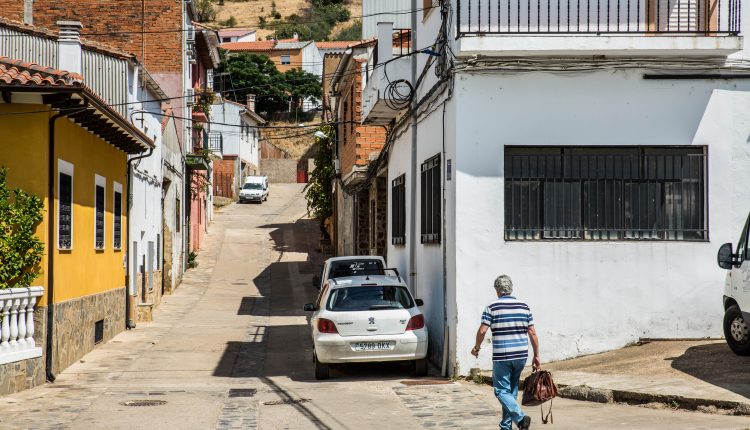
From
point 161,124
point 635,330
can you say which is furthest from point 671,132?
point 161,124

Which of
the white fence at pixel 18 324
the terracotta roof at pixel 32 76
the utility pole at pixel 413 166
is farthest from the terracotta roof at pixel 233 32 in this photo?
the white fence at pixel 18 324

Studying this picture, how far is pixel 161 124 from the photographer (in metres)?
29.8

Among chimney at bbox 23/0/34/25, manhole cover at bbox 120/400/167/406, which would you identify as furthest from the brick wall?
manhole cover at bbox 120/400/167/406

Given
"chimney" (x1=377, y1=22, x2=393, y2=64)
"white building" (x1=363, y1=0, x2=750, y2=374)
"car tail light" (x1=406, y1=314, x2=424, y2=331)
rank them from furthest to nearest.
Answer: "chimney" (x1=377, y1=22, x2=393, y2=64)
"car tail light" (x1=406, y1=314, x2=424, y2=331)
"white building" (x1=363, y1=0, x2=750, y2=374)

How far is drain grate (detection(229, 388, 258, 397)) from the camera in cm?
1366

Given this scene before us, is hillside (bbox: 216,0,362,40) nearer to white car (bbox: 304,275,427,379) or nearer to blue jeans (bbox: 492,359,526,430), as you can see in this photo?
white car (bbox: 304,275,427,379)

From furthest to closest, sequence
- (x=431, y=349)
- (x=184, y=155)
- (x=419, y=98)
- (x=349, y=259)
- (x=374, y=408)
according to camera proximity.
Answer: (x=184, y=155) < (x=349, y=259) < (x=419, y=98) < (x=431, y=349) < (x=374, y=408)

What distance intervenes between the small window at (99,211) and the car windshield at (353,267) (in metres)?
5.03

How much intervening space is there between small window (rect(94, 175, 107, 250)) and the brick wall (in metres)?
16.3

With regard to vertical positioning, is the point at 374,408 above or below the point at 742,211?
below

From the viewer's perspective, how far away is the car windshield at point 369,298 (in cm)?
1527

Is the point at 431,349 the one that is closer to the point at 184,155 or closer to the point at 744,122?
the point at 744,122

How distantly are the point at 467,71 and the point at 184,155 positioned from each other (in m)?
24.3

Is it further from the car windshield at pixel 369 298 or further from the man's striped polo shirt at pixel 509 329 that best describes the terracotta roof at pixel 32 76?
the man's striped polo shirt at pixel 509 329
